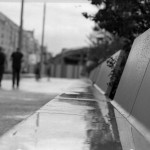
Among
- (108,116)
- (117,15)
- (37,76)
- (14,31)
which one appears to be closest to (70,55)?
(14,31)

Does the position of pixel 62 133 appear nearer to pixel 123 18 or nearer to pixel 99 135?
pixel 99 135

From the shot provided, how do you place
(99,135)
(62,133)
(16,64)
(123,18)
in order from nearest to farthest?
(99,135), (62,133), (123,18), (16,64)

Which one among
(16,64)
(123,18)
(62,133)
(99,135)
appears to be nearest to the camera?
(99,135)

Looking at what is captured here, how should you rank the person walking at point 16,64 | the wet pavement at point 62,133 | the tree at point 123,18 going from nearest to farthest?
the wet pavement at point 62,133 → the tree at point 123,18 → the person walking at point 16,64

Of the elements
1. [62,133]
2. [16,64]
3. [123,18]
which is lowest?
[16,64]

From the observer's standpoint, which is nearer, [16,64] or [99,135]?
[99,135]

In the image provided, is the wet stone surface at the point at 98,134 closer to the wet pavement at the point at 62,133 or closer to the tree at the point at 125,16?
the wet pavement at the point at 62,133

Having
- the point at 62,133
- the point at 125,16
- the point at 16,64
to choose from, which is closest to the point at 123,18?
the point at 125,16

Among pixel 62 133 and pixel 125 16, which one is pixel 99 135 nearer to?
pixel 62 133

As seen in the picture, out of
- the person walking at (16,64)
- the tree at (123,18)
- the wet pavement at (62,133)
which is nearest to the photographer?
the wet pavement at (62,133)

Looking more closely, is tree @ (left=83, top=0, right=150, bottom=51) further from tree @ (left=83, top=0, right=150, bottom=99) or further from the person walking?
the person walking

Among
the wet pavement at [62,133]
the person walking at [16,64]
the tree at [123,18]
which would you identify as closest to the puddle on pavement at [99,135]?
the wet pavement at [62,133]

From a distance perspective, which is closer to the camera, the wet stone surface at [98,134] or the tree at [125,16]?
the wet stone surface at [98,134]

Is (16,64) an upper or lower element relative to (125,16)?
lower
